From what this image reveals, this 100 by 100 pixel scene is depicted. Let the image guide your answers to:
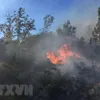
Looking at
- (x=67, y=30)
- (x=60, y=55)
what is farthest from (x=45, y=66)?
Answer: (x=67, y=30)

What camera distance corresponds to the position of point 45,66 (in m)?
65.1

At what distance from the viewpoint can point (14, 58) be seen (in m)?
65.1

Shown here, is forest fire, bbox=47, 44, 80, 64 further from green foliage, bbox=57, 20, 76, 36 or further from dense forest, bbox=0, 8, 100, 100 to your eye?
green foliage, bbox=57, 20, 76, 36

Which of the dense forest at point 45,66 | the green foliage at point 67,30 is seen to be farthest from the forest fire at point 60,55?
the green foliage at point 67,30

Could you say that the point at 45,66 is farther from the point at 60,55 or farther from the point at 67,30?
the point at 67,30

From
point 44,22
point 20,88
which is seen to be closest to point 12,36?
point 44,22

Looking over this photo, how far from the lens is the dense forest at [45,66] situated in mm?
47656

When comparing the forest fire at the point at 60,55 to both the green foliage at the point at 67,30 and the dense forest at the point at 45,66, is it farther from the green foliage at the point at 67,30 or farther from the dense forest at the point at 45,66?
the green foliage at the point at 67,30

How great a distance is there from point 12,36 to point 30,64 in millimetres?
24504

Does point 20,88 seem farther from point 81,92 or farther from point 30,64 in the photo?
point 30,64

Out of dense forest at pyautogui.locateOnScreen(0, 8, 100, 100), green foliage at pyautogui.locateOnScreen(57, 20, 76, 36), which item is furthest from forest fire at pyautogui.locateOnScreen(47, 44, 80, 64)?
green foliage at pyautogui.locateOnScreen(57, 20, 76, 36)

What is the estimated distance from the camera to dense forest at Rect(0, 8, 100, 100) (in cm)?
4766

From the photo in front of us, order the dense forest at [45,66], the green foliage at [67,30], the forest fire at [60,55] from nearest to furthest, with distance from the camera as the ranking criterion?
the dense forest at [45,66]
the forest fire at [60,55]
the green foliage at [67,30]

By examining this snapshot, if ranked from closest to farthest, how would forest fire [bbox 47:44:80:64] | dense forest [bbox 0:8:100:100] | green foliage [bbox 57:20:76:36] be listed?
dense forest [bbox 0:8:100:100] < forest fire [bbox 47:44:80:64] < green foliage [bbox 57:20:76:36]
